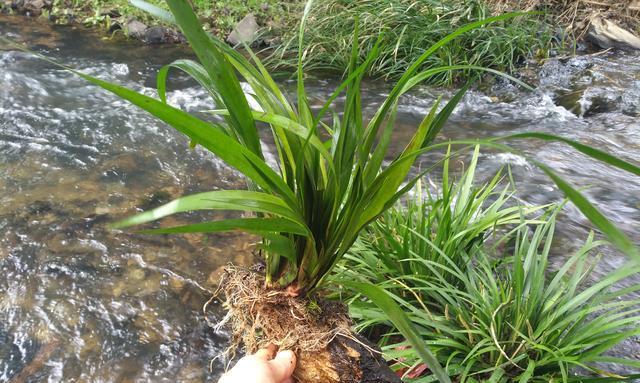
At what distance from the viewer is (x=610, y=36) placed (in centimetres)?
677

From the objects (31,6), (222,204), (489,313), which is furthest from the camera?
(31,6)

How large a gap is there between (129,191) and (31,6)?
6389 millimetres

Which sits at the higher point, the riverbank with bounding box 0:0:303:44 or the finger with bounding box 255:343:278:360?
the riverbank with bounding box 0:0:303:44

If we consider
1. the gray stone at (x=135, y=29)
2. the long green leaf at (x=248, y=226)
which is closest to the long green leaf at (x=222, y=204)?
the long green leaf at (x=248, y=226)

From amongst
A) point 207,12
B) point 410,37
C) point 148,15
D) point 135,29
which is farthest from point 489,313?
point 148,15

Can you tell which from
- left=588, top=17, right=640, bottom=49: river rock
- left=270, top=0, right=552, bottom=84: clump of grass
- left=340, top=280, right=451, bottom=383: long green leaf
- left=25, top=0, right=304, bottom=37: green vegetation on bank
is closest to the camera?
left=340, top=280, right=451, bottom=383: long green leaf

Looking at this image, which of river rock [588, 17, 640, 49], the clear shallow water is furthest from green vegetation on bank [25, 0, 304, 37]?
river rock [588, 17, 640, 49]

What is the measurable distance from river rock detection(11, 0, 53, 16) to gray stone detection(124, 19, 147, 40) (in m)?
1.87

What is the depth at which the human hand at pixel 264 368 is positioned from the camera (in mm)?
1200

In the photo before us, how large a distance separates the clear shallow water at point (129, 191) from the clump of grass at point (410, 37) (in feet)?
1.42

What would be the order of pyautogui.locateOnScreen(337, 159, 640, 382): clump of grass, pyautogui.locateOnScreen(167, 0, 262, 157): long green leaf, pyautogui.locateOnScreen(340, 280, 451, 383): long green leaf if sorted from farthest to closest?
pyautogui.locateOnScreen(337, 159, 640, 382): clump of grass, pyautogui.locateOnScreen(340, 280, 451, 383): long green leaf, pyautogui.locateOnScreen(167, 0, 262, 157): long green leaf

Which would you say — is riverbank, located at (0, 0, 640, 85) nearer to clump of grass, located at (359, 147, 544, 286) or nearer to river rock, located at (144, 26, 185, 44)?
river rock, located at (144, 26, 185, 44)

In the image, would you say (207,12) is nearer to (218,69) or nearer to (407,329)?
(218,69)

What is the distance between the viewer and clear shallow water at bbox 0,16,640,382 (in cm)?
248
